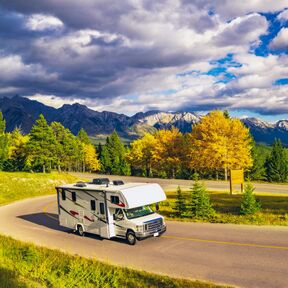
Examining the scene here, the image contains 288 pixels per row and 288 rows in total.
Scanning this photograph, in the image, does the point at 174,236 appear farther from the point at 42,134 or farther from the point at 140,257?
the point at 42,134

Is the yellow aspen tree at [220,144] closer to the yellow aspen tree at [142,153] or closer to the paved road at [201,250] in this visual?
the yellow aspen tree at [142,153]

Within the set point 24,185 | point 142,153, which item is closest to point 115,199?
point 24,185

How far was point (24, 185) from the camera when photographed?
155 ft

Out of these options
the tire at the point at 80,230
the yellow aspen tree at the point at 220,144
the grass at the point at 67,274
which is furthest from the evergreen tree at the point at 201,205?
the yellow aspen tree at the point at 220,144

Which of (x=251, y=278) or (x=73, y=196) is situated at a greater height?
(x=73, y=196)

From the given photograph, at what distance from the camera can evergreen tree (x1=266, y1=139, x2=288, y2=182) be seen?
247 feet

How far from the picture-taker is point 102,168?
322ft

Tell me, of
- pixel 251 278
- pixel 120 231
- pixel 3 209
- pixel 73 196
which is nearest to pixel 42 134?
pixel 3 209

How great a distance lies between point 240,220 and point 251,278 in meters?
9.70

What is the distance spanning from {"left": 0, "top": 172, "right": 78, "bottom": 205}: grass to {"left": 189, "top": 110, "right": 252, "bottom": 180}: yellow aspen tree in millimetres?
23021

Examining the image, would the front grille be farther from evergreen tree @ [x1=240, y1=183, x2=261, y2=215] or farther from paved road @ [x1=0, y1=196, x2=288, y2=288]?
evergreen tree @ [x1=240, y1=183, x2=261, y2=215]

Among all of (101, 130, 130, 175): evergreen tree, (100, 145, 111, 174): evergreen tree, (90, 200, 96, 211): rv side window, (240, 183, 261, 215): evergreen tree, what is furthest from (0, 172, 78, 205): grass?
(100, 145, 111, 174): evergreen tree

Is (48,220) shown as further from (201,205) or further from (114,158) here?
(114,158)

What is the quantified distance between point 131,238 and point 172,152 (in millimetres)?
44113
